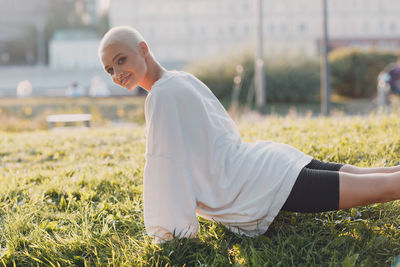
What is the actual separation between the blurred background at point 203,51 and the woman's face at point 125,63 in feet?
22.8

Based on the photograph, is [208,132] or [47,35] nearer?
[208,132]

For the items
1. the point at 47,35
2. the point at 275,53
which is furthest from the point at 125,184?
the point at 47,35

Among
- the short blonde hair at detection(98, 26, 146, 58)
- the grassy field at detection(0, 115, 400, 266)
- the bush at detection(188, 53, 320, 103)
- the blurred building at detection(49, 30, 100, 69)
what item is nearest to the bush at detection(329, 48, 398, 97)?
the bush at detection(188, 53, 320, 103)

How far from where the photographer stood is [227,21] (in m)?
47.0

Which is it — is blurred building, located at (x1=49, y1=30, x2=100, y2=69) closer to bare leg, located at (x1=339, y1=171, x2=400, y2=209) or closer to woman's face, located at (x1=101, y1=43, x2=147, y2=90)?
woman's face, located at (x1=101, y1=43, x2=147, y2=90)

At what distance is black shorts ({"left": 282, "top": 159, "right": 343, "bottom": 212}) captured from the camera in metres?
2.44

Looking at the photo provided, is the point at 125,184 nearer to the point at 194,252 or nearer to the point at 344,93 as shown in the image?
the point at 194,252

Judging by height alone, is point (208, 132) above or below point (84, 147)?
above

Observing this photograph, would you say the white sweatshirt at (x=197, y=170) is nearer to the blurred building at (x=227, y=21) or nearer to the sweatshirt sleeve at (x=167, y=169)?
the sweatshirt sleeve at (x=167, y=169)

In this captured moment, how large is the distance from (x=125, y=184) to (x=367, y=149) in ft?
7.40

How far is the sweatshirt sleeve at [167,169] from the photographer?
250 centimetres

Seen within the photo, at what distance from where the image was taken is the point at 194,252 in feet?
8.93

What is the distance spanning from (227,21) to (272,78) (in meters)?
28.9

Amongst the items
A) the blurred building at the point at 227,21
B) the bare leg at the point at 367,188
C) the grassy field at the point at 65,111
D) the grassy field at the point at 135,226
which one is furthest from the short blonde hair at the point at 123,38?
the blurred building at the point at 227,21
